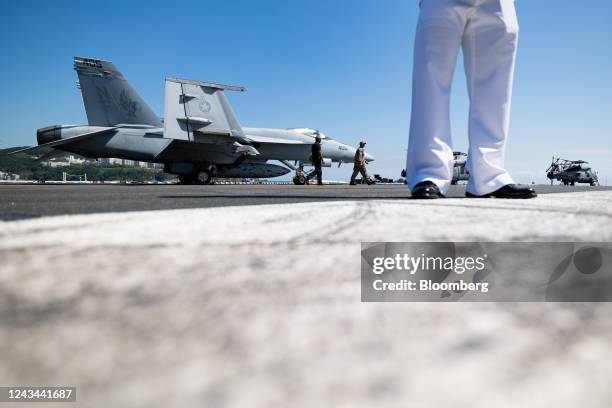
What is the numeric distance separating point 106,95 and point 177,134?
124 inches

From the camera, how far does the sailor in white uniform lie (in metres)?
1.68

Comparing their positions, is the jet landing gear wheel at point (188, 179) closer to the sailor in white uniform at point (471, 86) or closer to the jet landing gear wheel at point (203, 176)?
the jet landing gear wheel at point (203, 176)

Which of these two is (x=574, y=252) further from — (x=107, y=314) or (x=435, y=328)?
(x=107, y=314)

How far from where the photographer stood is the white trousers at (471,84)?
1.69m

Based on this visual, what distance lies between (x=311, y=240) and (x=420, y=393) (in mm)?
204

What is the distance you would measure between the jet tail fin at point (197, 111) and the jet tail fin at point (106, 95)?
2106mm

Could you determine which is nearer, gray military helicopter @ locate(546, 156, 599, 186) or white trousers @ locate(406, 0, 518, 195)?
white trousers @ locate(406, 0, 518, 195)

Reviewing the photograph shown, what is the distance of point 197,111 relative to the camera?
11398 millimetres

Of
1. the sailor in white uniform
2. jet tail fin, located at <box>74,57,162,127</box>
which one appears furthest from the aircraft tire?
the sailor in white uniform

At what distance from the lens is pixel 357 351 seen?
0.19 meters

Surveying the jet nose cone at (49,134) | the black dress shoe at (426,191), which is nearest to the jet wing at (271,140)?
the jet nose cone at (49,134)

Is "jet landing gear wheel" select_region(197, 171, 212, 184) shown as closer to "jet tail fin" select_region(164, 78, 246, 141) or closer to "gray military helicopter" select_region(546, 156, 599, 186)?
"jet tail fin" select_region(164, 78, 246, 141)

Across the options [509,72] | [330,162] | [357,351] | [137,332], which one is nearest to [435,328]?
[357,351]

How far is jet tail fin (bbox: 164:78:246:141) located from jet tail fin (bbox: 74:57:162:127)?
2.11 metres
